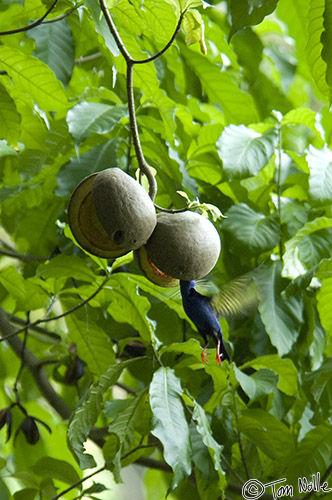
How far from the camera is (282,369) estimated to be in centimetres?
165

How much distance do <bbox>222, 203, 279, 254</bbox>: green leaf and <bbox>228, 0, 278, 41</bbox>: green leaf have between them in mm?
702

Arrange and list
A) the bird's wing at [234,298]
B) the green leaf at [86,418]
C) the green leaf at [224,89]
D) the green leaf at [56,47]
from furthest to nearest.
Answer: the green leaf at [224,89] < the green leaf at [56,47] < the green leaf at [86,418] < the bird's wing at [234,298]

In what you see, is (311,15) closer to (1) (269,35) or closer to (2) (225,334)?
(2) (225,334)

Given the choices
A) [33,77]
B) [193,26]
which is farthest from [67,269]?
[193,26]

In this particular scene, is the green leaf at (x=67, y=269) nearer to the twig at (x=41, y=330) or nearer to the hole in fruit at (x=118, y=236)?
the twig at (x=41, y=330)

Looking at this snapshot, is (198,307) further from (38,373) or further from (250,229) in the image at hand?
(38,373)

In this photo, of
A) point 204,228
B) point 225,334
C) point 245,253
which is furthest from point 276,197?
point 204,228

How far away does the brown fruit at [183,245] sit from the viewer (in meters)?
0.92

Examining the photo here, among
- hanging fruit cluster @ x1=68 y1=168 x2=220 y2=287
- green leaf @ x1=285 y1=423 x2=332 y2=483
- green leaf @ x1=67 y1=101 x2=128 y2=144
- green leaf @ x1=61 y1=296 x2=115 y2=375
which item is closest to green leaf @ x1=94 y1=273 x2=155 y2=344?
green leaf @ x1=61 y1=296 x2=115 y2=375

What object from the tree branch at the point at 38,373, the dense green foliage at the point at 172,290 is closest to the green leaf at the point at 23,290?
the dense green foliage at the point at 172,290

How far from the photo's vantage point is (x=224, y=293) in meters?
1.24

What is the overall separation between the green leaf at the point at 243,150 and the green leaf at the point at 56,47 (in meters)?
0.42

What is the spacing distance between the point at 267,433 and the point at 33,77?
3.05ft
